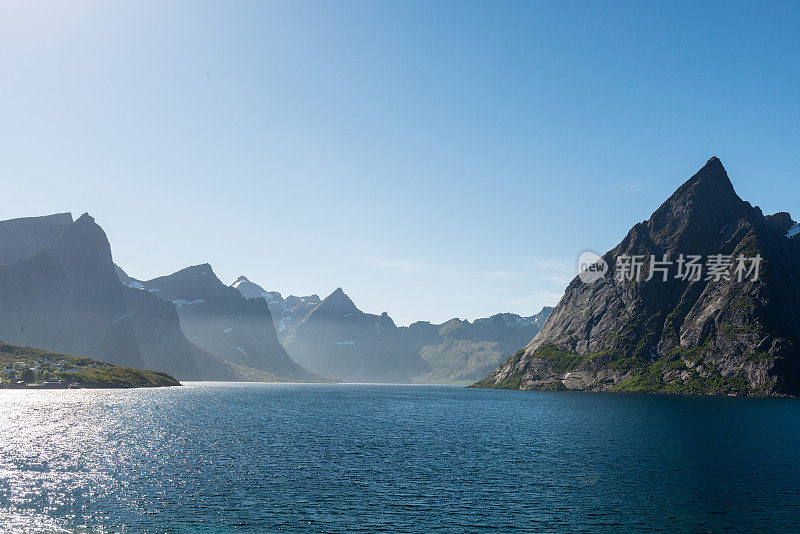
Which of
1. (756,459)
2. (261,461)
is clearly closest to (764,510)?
(756,459)

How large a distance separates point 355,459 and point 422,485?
2151 cm

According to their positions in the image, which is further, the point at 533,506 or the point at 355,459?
the point at 355,459

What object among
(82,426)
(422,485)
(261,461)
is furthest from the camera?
(82,426)

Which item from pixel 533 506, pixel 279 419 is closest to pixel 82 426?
pixel 279 419

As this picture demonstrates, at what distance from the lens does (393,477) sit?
7300cm

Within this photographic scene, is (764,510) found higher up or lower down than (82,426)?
higher up

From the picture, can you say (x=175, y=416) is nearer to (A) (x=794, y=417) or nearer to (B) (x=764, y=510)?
(B) (x=764, y=510)

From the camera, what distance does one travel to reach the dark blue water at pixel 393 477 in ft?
176

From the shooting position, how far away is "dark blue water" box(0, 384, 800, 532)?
176 ft

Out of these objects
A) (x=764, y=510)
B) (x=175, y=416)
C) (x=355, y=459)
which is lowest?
(x=175, y=416)

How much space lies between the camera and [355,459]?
3410 inches

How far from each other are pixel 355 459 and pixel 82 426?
7841 centimetres

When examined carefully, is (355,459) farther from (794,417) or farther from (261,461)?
(794,417)

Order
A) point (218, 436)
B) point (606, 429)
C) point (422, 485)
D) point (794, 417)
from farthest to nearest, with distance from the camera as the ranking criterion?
point (794, 417) < point (606, 429) < point (218, 436) < point (422, 485)
